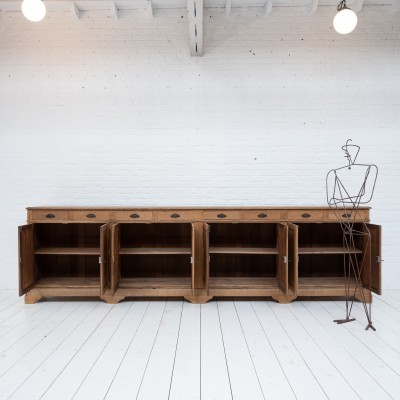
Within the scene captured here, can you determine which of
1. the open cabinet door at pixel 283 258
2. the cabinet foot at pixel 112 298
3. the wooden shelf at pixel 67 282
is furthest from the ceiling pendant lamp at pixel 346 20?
the wooden shelf at pixel 67 282

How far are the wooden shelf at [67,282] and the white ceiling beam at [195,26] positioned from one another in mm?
3002

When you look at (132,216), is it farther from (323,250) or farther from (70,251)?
(323,250)

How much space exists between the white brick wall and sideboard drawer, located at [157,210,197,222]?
2.01 feet

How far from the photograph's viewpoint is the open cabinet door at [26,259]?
4.01 metres

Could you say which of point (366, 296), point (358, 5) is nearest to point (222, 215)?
point (366, 296)

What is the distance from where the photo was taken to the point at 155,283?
4391mm

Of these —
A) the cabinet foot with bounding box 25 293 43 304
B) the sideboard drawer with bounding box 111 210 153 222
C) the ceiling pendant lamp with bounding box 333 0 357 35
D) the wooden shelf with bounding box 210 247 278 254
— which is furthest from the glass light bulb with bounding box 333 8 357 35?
the cabinet foot with bounding box 25 293 43 304

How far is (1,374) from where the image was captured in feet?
8.55

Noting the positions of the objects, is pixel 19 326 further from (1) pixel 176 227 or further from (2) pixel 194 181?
(2) pixel 194 181

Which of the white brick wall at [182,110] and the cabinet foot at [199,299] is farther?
the white brick wall at [182,110]

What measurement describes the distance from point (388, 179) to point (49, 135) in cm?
429

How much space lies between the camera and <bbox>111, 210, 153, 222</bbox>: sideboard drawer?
14.0 ft

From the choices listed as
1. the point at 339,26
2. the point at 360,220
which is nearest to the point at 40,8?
the point at 339,26

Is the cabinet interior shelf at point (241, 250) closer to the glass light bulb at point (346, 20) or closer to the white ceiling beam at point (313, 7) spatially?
the glass light bulb at point (346, 20)
